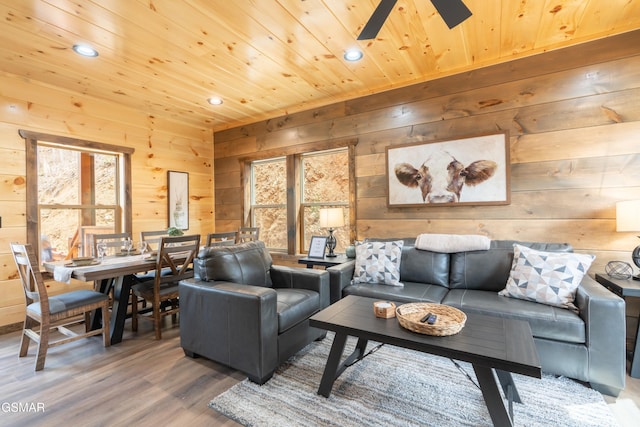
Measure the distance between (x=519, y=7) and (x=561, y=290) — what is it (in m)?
2.08

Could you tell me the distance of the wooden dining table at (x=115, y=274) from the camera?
242 cm

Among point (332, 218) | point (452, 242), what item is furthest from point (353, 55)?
point (452, 242)

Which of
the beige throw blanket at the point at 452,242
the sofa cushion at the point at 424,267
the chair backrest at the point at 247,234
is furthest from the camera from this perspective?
the chair backrest at the point at 247,234

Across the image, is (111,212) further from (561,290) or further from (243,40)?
(561,290)

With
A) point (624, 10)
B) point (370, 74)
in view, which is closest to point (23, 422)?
point (370, 74)

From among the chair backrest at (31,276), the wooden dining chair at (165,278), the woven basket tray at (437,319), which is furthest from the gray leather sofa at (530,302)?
the chair backrest at (31,276)

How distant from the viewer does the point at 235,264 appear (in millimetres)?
2531

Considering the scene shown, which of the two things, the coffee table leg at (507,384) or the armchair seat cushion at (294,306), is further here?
the armchair seat cushion at (294,306)

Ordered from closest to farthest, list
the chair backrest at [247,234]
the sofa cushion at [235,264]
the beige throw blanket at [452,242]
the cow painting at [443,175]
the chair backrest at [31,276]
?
the chair backrest at [31,276] → the sofa cushion at [235,264] → the beige throw blanket at [452,242] → the cow painting at [443,175] → the chair backrest at [247,234]

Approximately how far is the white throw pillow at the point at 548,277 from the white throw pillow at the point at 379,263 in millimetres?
901

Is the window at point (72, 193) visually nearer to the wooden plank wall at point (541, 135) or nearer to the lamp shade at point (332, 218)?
the lamp shade at point (332, 218)

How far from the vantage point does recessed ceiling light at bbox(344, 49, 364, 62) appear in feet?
9.01

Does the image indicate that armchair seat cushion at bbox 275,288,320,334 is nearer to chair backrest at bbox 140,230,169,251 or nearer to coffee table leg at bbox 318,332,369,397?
coffee table leg at bbox 318,332,369,397

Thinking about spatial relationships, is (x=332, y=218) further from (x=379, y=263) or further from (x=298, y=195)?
(x=298, y=195)
